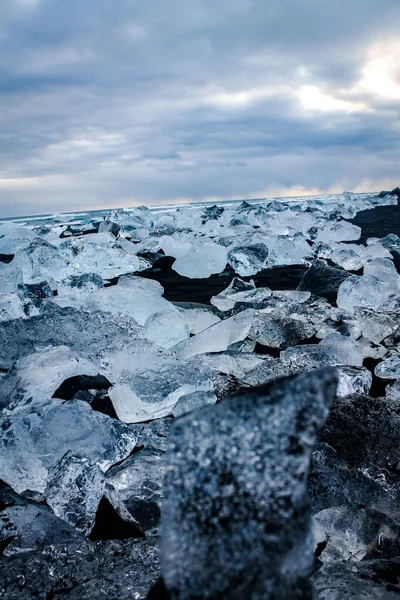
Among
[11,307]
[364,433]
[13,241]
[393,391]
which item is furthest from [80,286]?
[13,241]

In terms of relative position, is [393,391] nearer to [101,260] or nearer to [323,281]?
[323,281]

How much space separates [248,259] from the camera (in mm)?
3906

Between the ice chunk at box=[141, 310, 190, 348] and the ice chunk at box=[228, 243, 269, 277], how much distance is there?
1.62 meters

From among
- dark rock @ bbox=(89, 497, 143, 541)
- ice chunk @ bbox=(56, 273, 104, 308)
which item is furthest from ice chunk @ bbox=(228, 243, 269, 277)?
dark rock @ bbox=(89, 497, 143, 541)

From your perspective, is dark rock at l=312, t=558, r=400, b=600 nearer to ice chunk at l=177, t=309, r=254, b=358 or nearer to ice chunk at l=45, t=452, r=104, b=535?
ice chunk at l=45, t=452, r=104, b=535

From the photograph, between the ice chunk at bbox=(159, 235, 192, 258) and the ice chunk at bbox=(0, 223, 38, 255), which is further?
the ice chunk at bbox=(0, 223, 38, 255)

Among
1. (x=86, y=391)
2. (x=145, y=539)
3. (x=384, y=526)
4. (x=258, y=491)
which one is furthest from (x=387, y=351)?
(x=258, y=491)

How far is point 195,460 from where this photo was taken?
44 centimetres

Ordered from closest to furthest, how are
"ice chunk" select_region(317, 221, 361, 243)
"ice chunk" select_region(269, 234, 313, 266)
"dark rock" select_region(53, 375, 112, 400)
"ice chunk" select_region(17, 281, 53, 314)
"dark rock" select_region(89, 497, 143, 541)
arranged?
"dark rock" select_region(89, 497, 143, 541) → "dark rock" select_region(53, 375, 112, 400) → "ice chunk" select_region(17, 281, 53, 314) → "ice chunk" select_region(269, 234, 313, 266) → "ice chunk" select_region(317, 221, 361, 243)

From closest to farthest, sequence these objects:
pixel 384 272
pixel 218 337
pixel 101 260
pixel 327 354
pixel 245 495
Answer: pixel 245 495 → pixel 327 354 → pixel 218 337 → pixel 384 272 → pixel 101 260

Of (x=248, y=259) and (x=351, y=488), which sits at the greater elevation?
(x=248, y=259)

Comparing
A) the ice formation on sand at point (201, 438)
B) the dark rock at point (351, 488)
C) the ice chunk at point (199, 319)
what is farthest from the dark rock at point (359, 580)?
the ice chunk at point (199, 319)

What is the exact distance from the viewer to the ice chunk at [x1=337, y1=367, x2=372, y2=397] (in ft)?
5.44

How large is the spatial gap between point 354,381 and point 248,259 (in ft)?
7.61
